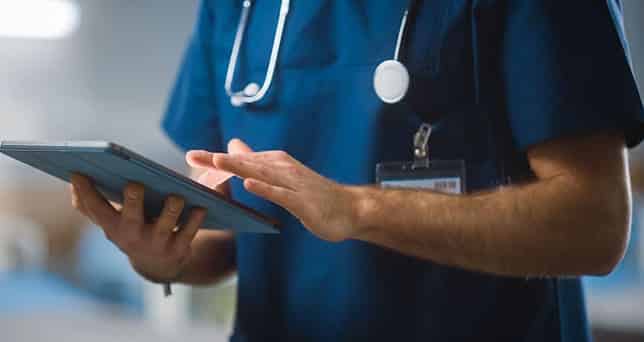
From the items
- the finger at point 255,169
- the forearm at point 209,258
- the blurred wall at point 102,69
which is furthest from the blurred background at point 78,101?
the finger at point 255,169

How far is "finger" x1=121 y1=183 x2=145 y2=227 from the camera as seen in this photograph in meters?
0.81

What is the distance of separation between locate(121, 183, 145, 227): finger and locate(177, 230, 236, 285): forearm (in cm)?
25

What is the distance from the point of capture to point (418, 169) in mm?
888

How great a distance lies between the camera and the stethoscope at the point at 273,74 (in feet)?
2.85

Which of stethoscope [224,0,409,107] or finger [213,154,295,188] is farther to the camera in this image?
stethoscope [224,0,409,107]

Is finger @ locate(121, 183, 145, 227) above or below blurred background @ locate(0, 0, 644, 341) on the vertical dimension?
below

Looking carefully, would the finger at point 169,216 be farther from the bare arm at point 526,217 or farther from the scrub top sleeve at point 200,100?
the scrub top sleeve at point 200,100

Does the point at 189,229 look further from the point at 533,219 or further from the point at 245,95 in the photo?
the point at 533,219

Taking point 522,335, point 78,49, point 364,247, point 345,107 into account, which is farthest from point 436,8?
point 78,49

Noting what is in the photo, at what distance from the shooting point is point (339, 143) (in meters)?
0.94

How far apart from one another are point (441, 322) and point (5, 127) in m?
3.15

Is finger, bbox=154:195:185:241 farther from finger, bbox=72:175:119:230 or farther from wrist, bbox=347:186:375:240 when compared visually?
wrist, bbox=347:186:375:240

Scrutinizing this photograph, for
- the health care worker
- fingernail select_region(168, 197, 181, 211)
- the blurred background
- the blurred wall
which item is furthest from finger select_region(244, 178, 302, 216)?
the blurred wall

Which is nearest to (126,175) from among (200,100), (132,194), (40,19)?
(132,194)
